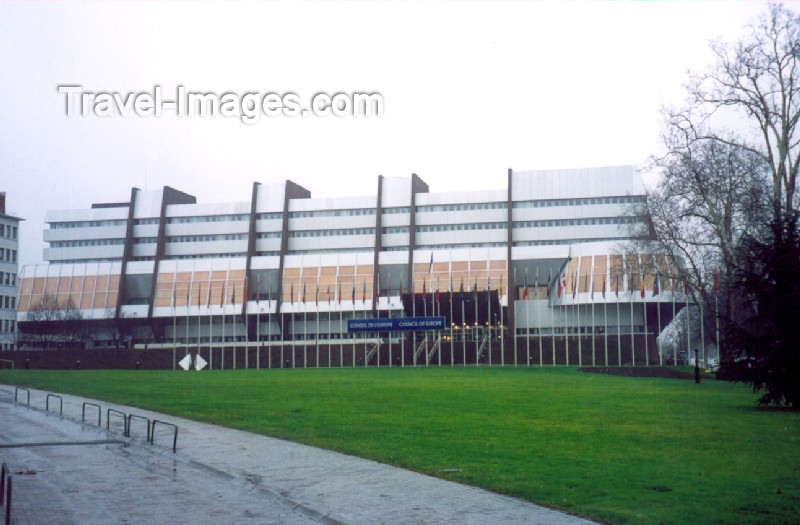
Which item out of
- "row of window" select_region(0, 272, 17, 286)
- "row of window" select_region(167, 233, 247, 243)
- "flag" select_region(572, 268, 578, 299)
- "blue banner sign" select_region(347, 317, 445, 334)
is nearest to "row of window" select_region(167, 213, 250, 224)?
"row of window" select_region(167, 233, 247, 243)

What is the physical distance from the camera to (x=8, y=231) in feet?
401

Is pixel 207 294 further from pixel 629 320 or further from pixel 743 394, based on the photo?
pixel 743 394

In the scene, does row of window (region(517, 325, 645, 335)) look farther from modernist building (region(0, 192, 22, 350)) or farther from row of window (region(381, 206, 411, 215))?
modernist building (region(0, 192, 22, 350))

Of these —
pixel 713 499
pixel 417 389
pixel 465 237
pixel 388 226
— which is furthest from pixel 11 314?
pixel 713 499

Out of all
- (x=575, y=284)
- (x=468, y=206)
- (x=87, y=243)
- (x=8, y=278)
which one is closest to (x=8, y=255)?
(x=8, y=278)

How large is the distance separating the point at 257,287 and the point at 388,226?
18.5 m

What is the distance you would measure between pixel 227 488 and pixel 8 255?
12082 cm

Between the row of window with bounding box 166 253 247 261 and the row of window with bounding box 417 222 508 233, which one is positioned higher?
the row of window with bounding box 417 222 508 233

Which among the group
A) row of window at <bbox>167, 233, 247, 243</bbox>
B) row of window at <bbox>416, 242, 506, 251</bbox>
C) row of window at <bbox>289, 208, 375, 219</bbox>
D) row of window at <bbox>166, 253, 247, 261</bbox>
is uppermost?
row of window at <bbox>289, 208, 375, 219</bbox>

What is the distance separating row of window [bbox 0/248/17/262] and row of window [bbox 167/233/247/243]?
89.2ft

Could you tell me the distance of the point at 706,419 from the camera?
23969 mm

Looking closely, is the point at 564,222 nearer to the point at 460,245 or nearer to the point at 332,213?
the point at 460,245

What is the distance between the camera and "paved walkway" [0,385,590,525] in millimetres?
11414

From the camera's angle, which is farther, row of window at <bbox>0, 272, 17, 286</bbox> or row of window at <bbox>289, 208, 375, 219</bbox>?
row of window at <bbox>0, 272, 17, 286</bbox>
